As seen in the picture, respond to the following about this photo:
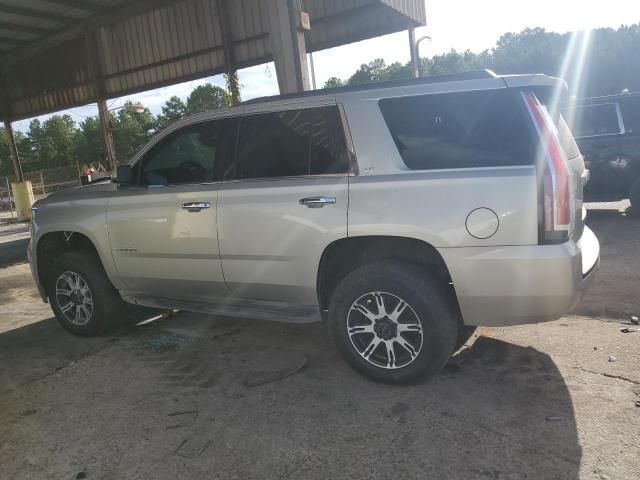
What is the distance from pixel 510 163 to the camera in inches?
113

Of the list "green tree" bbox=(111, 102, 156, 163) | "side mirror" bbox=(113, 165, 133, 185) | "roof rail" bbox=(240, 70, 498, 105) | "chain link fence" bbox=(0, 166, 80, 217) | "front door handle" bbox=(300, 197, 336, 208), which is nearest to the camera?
"roof rail" bbox=(240, 70, 498, 105)

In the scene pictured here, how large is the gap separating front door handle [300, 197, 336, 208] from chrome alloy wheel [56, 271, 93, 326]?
246 centimetres

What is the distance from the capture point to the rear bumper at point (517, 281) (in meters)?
2.80

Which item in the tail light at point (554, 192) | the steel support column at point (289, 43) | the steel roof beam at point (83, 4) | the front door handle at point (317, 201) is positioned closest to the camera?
the tail light at point (554, 192)

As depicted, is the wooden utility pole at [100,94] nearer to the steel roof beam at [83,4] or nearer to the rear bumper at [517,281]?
the steel roof beam at [83,4]

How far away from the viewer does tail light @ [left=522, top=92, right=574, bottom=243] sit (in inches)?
109

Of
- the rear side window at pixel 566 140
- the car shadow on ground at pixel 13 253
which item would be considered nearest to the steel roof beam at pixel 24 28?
the car shadow on ground at pixel 13 253

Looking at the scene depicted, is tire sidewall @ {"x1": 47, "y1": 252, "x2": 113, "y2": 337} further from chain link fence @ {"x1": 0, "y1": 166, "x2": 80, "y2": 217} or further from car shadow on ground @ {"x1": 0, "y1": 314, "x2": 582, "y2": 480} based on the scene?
chain link fence @ {"x1": 0, "y1": 166, "x2": 80, "y2": 217}

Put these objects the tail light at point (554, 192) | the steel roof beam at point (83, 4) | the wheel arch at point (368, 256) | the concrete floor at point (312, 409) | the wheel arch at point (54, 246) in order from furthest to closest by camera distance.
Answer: the steel roof beam at point (83, 4)
the wheel arch at point (54, 246)
the wheel arch at point (368, 256)
the tail light at point (554, 192)
the concrete floor at point (312, 409)

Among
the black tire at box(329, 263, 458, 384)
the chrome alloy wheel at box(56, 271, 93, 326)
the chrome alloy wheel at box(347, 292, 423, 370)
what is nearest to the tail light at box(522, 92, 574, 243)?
the black tire at box(329, 263, 458, 384)

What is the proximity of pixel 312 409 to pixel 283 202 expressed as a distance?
1.38 m

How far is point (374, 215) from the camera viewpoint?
3.15m

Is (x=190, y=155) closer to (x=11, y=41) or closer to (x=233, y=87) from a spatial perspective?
(x=233, y=87)

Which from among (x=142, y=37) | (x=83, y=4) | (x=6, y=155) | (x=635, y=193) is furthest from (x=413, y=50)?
(x=6, y=155)
